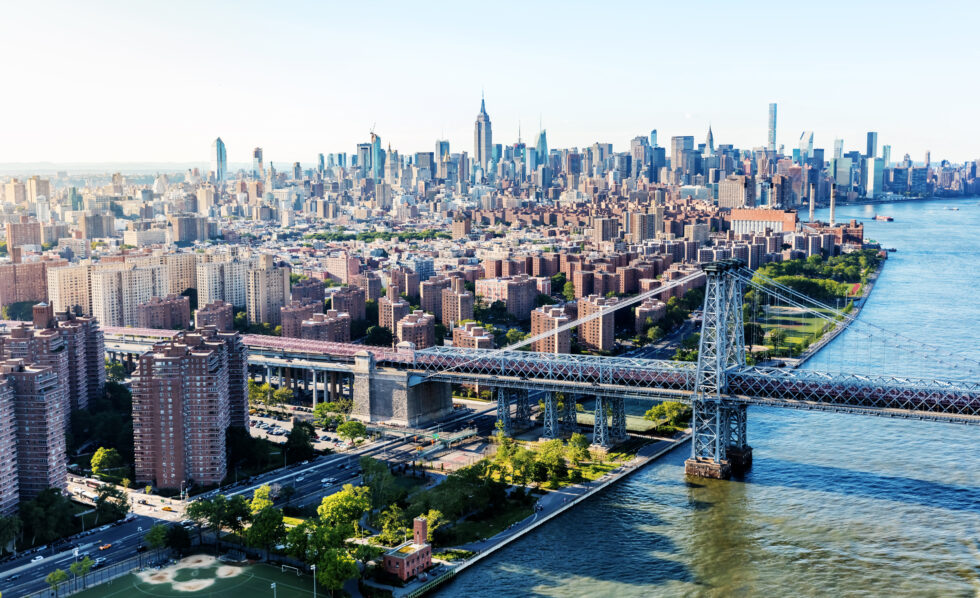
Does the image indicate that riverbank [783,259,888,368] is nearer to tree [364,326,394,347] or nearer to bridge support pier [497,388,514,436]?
bridge support pier [497,388,514,436]

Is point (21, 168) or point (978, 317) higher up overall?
point (21, 168)

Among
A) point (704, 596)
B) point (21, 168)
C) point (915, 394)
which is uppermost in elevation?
point (21, 168)

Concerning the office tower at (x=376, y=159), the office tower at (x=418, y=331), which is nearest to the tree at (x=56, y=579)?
the office tower at (x=418, y=331)

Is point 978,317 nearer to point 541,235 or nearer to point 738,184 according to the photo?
point 541,235

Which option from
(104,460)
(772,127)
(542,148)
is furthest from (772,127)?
(104,460)

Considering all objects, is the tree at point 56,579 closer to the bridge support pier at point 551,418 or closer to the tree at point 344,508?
the tree at point 344,508

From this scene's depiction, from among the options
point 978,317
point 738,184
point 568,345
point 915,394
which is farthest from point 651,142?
point 915,394
